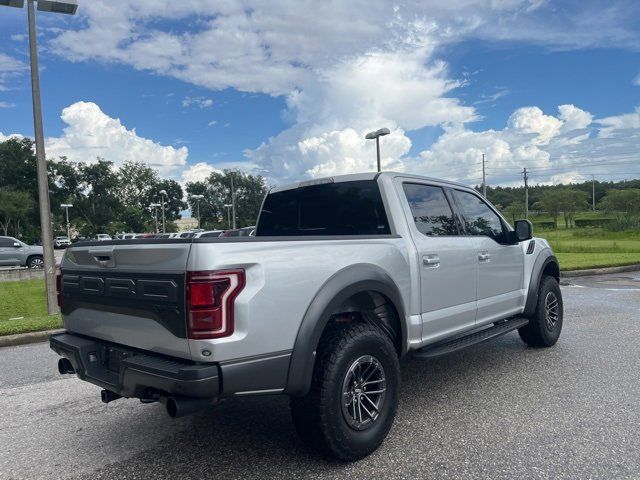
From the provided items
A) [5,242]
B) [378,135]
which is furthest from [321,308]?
[5,242]

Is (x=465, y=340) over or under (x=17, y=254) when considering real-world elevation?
under

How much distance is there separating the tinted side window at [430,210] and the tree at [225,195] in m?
79.1

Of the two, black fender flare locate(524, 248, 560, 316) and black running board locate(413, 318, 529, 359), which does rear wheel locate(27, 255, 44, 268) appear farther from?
black running board locate(413, 318, 529, 359)

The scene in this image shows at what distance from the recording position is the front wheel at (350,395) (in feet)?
9.41

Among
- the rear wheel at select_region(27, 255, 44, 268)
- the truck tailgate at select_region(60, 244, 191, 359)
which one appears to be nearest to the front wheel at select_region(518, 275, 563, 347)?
the truck tailgate at select_region(60, 244, 191, 359)

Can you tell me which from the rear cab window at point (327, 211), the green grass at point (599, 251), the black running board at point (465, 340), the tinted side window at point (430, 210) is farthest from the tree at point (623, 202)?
the rear cab window at point (327, 211)

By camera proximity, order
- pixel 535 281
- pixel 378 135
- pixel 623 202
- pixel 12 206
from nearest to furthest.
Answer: pixel 535 281 < pixel 378 135 < pixel 12 206 < pixel 623 202

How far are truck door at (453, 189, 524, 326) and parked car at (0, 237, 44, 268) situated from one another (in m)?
22.0

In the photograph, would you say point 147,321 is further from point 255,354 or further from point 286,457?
point 286,457

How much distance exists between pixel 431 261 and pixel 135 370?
2241 mm

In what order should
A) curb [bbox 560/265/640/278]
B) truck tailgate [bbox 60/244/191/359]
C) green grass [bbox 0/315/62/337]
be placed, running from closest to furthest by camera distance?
truck tailgate [bbox 60/244/191/359], green grass [bbox 0/315/62/337], curb [bbox 560/265/640/278]

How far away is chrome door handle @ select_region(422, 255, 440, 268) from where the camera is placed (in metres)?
3.76

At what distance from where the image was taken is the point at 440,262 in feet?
12.8

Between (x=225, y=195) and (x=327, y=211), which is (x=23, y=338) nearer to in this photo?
(x=327, y=211)
